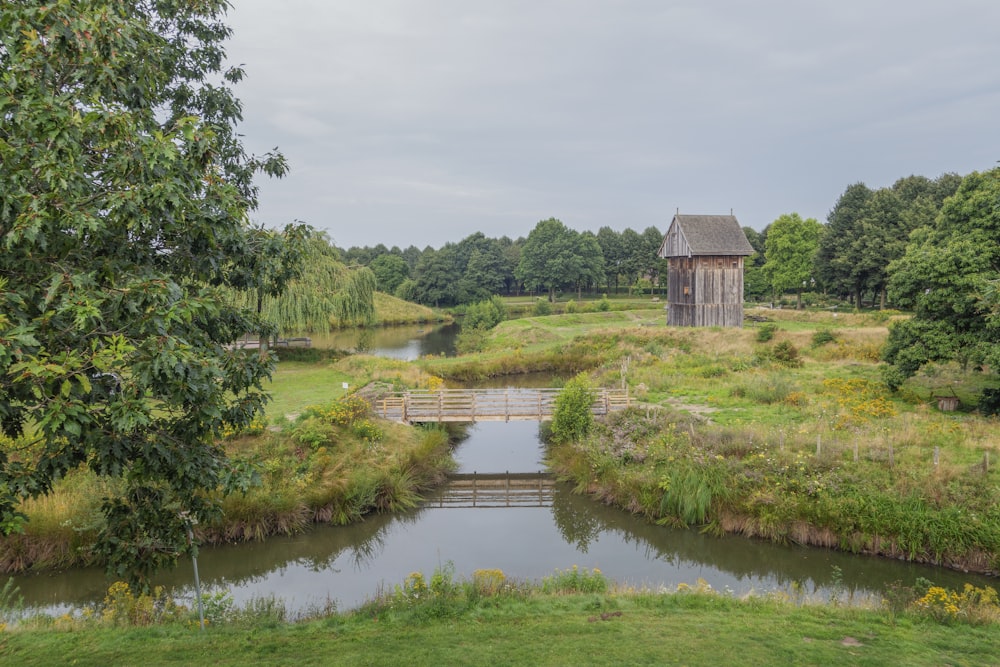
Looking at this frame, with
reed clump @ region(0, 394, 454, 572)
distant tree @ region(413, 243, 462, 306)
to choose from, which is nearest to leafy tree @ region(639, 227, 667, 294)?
distant tree @ region(413, 243, 462, 306)

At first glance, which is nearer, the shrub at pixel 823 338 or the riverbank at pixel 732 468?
the riverbank at pixel 732 468

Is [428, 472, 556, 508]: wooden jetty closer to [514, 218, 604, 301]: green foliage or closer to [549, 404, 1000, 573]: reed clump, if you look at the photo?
[549, 404, 1000, 573]: reed clump

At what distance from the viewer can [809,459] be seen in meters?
17.6

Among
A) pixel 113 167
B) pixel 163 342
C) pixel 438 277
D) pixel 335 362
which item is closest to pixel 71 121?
pixel 113 167

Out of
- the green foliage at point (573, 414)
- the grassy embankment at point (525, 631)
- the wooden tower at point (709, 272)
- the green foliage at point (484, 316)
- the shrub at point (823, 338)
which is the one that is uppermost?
the wooden tower at point (709, 272)

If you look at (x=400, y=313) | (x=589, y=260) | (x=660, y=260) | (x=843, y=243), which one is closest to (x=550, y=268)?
(x=589, y=260)

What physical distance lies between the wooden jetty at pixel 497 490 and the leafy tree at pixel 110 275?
13622 millimetres

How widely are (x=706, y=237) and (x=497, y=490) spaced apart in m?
32.1

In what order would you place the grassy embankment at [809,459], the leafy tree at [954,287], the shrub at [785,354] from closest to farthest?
1. the grassy embankment at [809,459]
2. the leafy tree at [954,287]
3. the shrub at [785,354]

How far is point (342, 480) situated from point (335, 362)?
17.9m

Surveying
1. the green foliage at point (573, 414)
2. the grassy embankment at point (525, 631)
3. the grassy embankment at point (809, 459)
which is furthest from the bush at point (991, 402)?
the green foliage at point (573, 414)

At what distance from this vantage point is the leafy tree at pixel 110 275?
5496mm

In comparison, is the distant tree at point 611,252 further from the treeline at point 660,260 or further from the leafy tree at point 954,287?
the leafy tree at point 954,287

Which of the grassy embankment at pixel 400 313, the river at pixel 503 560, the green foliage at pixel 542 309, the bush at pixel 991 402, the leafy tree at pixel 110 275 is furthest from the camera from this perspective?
the grassy embankment at pixel 400 313
